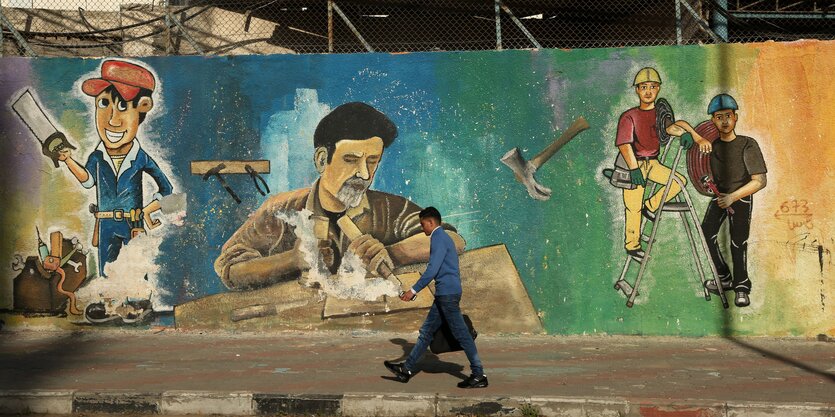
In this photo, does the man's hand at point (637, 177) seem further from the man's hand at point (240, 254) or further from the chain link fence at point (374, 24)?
the man's hand at point (240, 254)

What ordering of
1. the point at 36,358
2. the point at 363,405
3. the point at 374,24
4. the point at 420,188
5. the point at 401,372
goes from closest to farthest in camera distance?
the point at 363,405
the point at 401,372
the point at 36,358
the point at 420,188
the point at 374,24

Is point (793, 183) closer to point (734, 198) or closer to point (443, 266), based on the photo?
point (734, 198)

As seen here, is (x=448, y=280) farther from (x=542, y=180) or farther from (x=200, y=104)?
(x=200, y=104)

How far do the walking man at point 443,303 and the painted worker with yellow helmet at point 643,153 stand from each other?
302cm

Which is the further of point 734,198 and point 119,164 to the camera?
point 119,164

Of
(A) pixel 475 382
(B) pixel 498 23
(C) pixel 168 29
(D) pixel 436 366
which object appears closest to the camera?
(A) pixel 475 382

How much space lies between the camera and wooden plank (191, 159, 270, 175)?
10023 mm

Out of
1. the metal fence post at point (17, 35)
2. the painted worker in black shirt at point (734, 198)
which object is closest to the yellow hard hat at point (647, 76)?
the painted worker in black shirt at point (734, 198)

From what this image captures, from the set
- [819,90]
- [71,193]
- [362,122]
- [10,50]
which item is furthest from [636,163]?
[10,50]

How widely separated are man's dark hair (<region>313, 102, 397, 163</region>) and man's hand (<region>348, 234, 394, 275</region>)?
3.10ft

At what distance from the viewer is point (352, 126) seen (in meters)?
9.96

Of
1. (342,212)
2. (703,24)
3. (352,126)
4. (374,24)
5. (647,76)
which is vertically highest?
(374,24)

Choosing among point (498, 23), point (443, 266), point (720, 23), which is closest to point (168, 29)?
point (498, 23)

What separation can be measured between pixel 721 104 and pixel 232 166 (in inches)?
207
